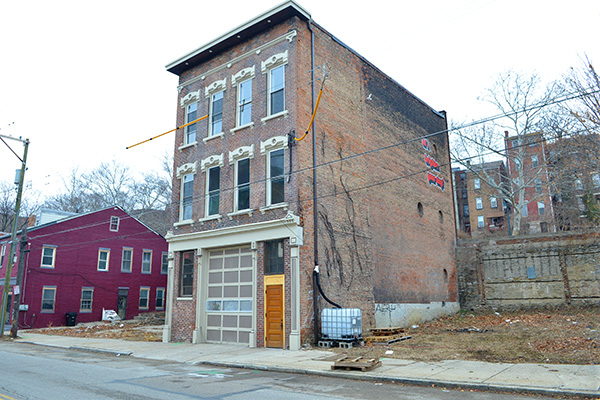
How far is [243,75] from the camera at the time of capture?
64.4 feet

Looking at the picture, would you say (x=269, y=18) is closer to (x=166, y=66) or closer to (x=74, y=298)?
(x=166, y=66)

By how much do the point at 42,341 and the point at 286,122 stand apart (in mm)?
15715

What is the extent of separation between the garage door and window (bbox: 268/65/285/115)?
5.72 meters

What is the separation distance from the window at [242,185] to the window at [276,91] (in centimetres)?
240

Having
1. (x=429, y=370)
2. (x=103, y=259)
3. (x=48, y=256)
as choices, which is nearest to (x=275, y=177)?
(x=429, y=370)

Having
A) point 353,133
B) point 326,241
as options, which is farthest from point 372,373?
point 353,133

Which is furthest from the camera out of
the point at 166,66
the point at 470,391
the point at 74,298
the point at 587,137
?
the point at 74,298

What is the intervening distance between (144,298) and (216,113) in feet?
73.9

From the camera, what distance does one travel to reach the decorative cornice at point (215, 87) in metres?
20.4

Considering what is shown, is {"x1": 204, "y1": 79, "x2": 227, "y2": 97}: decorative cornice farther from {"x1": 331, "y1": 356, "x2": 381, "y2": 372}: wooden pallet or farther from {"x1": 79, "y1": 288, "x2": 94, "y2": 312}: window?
{"x1": 79, "y1": 288, "x2": 94, "y2": 312}: window

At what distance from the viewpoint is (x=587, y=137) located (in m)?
13.8

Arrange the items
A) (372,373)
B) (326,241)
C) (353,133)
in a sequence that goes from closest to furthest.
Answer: (372,373)
(326,241)
(353,133)

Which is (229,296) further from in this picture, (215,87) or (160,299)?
(160,299)

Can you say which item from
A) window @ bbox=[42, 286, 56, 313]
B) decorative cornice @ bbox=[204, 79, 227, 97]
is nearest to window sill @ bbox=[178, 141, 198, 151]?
decorative cornice @ bbox=[204, 79, 227, 97]
